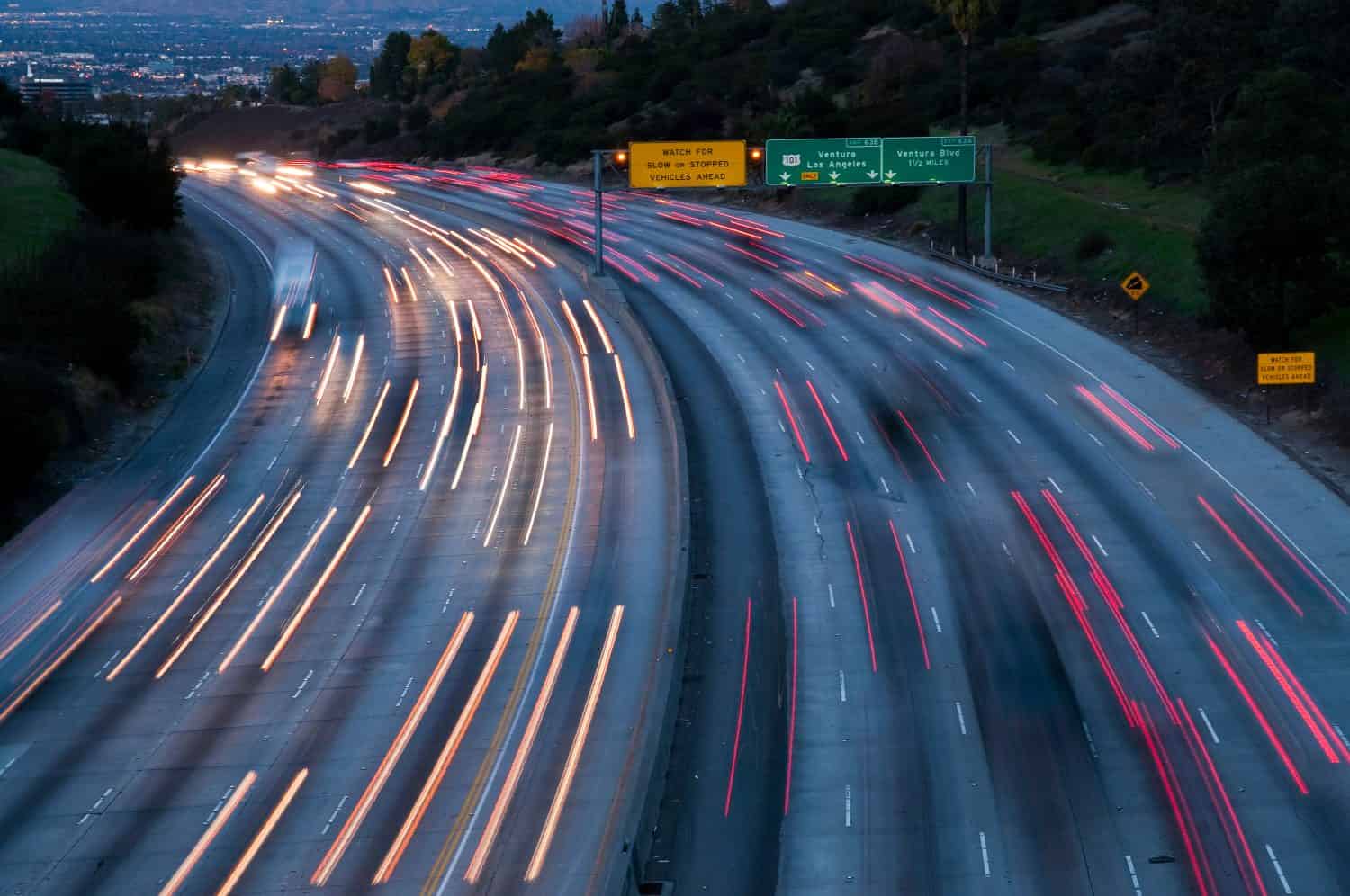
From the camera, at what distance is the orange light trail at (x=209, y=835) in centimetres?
2077

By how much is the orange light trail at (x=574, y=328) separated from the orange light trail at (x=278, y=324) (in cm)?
1120

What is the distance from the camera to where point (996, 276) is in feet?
200

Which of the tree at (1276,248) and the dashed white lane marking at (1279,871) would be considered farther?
the tree at (1276,248)

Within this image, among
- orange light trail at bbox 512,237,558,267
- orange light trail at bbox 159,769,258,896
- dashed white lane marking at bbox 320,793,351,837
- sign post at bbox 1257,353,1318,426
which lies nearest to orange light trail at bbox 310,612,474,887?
dashed white lane marking at bbox 320,793,351,837

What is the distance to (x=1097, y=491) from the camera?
35.9 meters

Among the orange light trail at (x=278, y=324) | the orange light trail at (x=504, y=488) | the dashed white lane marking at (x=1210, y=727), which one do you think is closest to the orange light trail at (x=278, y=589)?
the orange light trail at (x=504, y=488)

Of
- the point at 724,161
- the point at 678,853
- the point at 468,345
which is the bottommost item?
the point at 678,853

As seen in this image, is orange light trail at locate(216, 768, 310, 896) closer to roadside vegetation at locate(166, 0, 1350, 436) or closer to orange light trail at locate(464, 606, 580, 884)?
orange light trail at locate(464, 606, 580, 884)

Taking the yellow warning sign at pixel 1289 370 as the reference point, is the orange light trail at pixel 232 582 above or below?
below

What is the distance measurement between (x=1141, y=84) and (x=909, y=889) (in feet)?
226

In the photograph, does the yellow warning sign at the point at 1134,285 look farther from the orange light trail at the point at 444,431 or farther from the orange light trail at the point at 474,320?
the orange light trail at the point at 474,320

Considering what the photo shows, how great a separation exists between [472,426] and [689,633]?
655 inches

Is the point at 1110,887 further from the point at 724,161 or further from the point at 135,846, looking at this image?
the point at 724,161

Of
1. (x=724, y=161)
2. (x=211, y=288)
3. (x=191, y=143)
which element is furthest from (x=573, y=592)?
(x=191, y=143)
